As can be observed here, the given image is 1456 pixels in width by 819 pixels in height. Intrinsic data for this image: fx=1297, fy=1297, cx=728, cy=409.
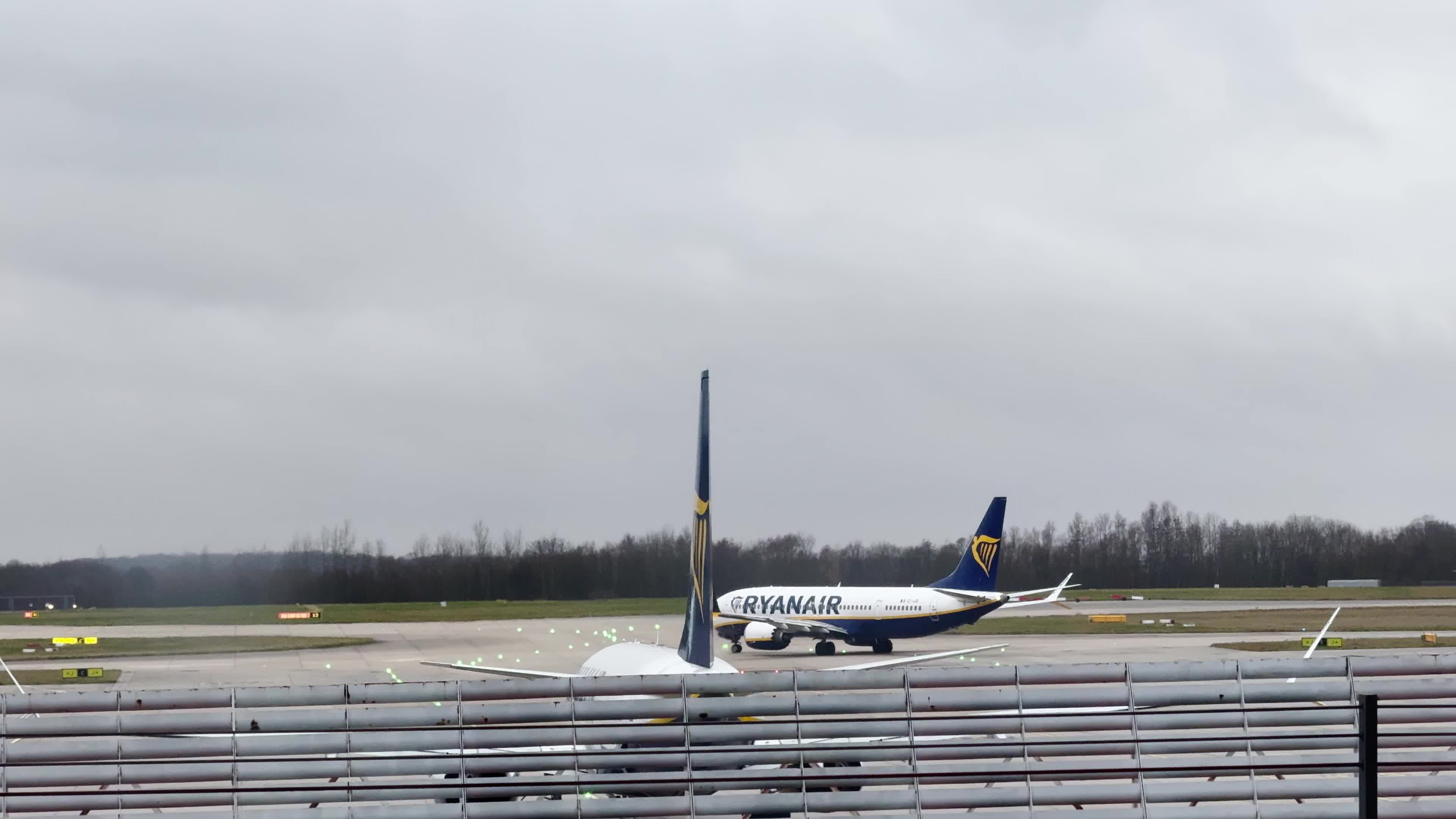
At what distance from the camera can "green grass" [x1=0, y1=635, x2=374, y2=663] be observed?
55156 mm

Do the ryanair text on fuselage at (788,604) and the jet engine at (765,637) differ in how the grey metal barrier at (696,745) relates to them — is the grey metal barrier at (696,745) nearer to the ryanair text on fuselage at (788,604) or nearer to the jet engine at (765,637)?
the jet engine at (765,637)

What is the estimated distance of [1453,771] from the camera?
12156 millimetres

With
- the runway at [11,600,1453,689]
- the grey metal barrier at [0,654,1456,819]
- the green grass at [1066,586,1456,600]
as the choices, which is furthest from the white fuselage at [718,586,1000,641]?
the green grass at [1066,586,1456,600]

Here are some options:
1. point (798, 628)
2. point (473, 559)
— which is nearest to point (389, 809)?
point (798, 628)

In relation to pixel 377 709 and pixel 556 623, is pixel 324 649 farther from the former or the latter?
pixel 377 709

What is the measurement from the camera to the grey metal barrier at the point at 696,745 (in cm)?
1023

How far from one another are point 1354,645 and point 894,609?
1802 centimetres

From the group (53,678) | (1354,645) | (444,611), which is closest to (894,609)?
(1354,645)

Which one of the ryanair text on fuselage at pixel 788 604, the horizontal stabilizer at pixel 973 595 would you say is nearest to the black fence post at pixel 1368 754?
the horizontal stabilizer at pixel 973 595

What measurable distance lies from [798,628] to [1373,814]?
161ft

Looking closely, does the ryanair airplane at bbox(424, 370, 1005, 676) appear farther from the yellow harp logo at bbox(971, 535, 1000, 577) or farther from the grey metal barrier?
→ the yellow harp logo at bbox(971, 535, 1000, 577)

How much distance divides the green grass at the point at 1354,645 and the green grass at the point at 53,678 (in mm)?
41069

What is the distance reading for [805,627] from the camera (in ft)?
180

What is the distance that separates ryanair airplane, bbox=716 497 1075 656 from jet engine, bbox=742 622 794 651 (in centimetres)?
3
